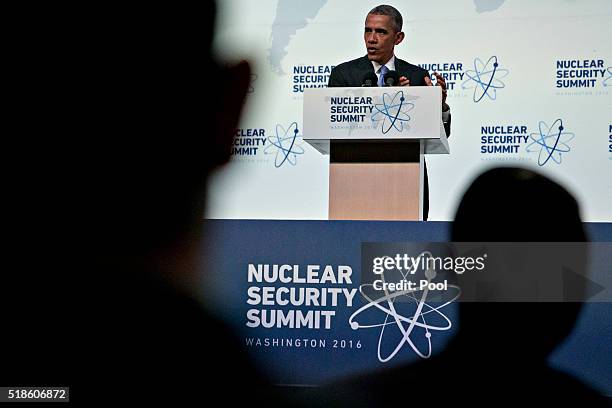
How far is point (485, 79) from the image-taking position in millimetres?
5285

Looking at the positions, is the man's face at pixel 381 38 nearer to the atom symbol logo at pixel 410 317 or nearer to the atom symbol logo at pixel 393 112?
the atom symbol logo at pixel 393 112

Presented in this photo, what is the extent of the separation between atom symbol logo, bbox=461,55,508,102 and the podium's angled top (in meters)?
1.61

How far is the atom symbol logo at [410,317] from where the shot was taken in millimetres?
3670

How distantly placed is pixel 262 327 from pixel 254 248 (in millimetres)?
344

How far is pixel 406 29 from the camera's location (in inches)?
212

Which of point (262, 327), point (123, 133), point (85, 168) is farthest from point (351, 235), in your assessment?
point (123, 133)

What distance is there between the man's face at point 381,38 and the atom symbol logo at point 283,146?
660 millimetres

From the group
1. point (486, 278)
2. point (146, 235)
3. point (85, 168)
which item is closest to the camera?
point (486, 278)

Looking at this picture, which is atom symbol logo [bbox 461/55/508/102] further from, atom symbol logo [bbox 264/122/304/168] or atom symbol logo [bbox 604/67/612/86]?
atom symbol logo [bbox 264/122/304/168]

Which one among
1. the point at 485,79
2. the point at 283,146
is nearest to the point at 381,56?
the point at 485,79

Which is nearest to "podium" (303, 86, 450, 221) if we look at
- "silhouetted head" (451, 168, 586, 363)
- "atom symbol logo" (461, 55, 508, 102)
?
"silhouetted head" (451, 168, 586, 363)

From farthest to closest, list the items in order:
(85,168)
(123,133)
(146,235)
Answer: (123,133), (85,168), (146,235)

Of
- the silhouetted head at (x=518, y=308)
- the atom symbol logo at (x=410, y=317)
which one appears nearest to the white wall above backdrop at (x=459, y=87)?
the silhouetted head at (x=518, y=308)

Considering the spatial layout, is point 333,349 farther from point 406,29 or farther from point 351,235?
point 406,29
